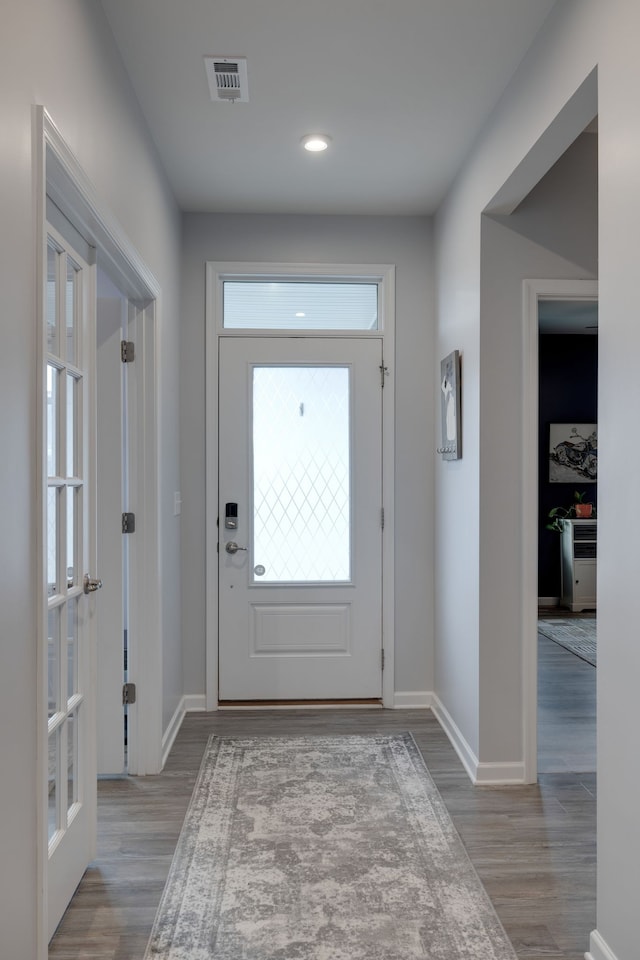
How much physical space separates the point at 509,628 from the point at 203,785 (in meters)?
1.39

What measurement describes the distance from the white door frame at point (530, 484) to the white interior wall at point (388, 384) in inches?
39.5

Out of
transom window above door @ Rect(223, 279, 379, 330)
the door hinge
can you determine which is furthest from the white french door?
transom window above door @ Rect(223, 279, 379, 330)

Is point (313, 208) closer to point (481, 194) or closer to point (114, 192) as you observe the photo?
point (481, 194)

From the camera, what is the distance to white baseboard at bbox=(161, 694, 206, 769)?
10.5ft

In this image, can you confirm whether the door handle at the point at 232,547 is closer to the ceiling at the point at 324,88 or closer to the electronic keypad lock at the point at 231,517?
the electronic keypad lock at the point at 231,517

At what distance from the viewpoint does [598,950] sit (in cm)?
178

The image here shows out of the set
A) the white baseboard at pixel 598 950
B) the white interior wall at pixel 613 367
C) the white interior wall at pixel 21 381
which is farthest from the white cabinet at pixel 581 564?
the white interior wall at pixel 21 381

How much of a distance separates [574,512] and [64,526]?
5.99 m

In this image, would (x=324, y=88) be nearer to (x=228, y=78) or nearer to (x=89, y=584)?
(x=228, y=78)

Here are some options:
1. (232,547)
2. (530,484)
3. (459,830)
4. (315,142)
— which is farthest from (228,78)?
(459,830)

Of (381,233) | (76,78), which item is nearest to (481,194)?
(381,233)

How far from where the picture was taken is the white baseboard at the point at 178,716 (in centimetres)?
319

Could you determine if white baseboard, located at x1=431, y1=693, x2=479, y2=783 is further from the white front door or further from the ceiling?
the ceiling

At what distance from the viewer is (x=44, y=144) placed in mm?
1562
